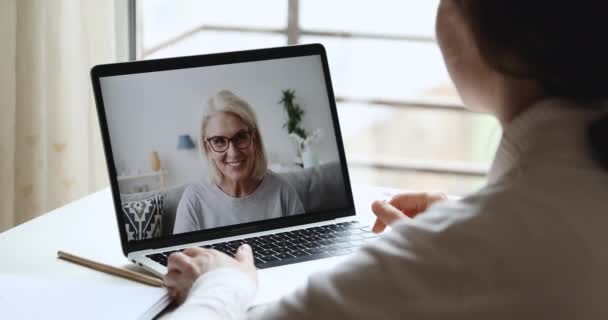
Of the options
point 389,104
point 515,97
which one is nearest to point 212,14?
point 389,104

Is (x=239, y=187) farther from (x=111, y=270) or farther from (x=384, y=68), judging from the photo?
(x=384, y=68)

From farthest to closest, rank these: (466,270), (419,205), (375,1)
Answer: (375,1), (419,205), (466,270)

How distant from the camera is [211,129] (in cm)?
128

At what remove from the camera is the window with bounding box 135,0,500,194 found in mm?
3648

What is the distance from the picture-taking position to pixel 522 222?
0.60 m

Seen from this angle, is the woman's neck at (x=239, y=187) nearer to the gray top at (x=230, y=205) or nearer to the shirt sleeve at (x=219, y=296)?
the gray top at (x=230, y=205)

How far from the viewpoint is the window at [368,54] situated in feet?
12.0

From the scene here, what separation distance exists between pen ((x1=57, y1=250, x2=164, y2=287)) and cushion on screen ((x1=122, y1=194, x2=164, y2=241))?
73mm

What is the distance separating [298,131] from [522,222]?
0.78 m

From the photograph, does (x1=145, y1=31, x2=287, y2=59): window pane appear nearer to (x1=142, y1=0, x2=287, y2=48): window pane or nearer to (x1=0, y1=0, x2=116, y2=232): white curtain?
(x1=142, y1=0, x2=287, y2=48): window pane

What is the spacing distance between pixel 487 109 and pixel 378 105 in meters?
3.03

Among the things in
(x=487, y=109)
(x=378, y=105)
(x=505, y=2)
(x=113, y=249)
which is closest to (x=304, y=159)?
(x=113, y=249)

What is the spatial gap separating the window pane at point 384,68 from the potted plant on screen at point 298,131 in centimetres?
220

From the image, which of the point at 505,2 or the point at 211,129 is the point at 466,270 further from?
the point at 211,129
